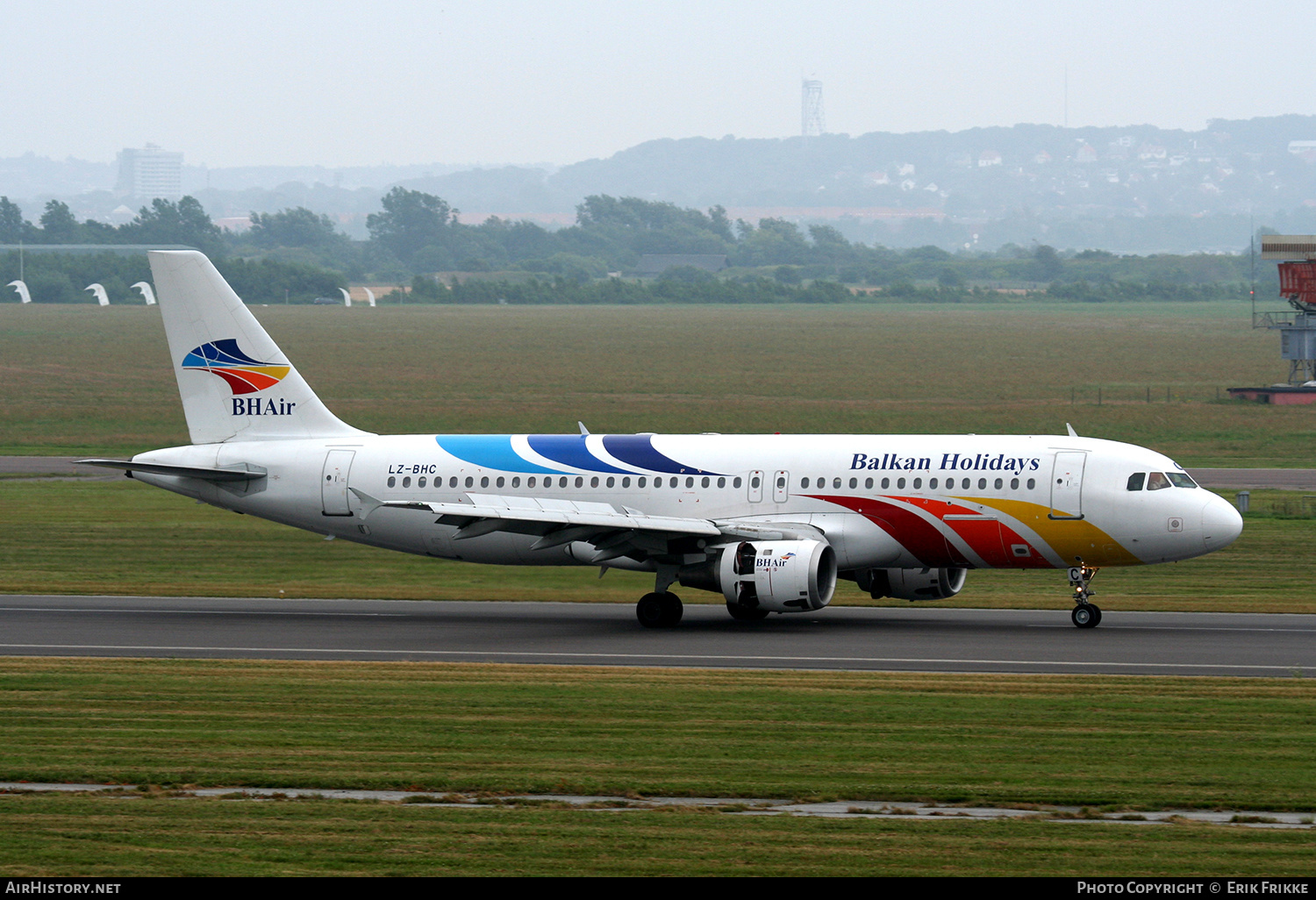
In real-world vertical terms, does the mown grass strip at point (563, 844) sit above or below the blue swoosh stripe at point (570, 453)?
below

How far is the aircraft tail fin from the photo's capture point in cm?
4162

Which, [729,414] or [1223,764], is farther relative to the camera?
[729,414]

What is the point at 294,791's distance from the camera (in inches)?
774

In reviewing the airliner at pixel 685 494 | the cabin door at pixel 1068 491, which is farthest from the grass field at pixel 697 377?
the cabin door at pixel 1068 491

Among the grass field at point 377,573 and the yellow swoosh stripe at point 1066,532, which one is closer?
the yellow swoosh stripe at point 1066,532

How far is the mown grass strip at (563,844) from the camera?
52.6 ft

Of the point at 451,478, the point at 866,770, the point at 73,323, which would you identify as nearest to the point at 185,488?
the point at 451,478

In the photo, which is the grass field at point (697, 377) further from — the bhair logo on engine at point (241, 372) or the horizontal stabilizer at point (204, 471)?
the horizontal stabilizer at point (204, 471)

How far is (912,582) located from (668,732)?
624 inches

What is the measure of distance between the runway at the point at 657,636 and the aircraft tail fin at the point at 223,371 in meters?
4.41

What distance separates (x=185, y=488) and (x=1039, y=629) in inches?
832

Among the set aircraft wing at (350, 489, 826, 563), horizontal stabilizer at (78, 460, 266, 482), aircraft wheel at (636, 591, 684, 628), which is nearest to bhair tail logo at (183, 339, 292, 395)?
horizontal stabilizer at (78, 460, 266, 482)

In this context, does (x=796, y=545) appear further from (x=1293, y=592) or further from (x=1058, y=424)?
(x=1058, y=424)

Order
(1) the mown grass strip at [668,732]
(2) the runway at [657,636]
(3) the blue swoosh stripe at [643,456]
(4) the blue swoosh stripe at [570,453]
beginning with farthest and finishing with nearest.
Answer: (4) the blue swoosh stripe at [570,453], (3) the blue swoosh stripe at [643,456], (2) the runway at [657,636], (1) the mown grass strip at [668,732]
